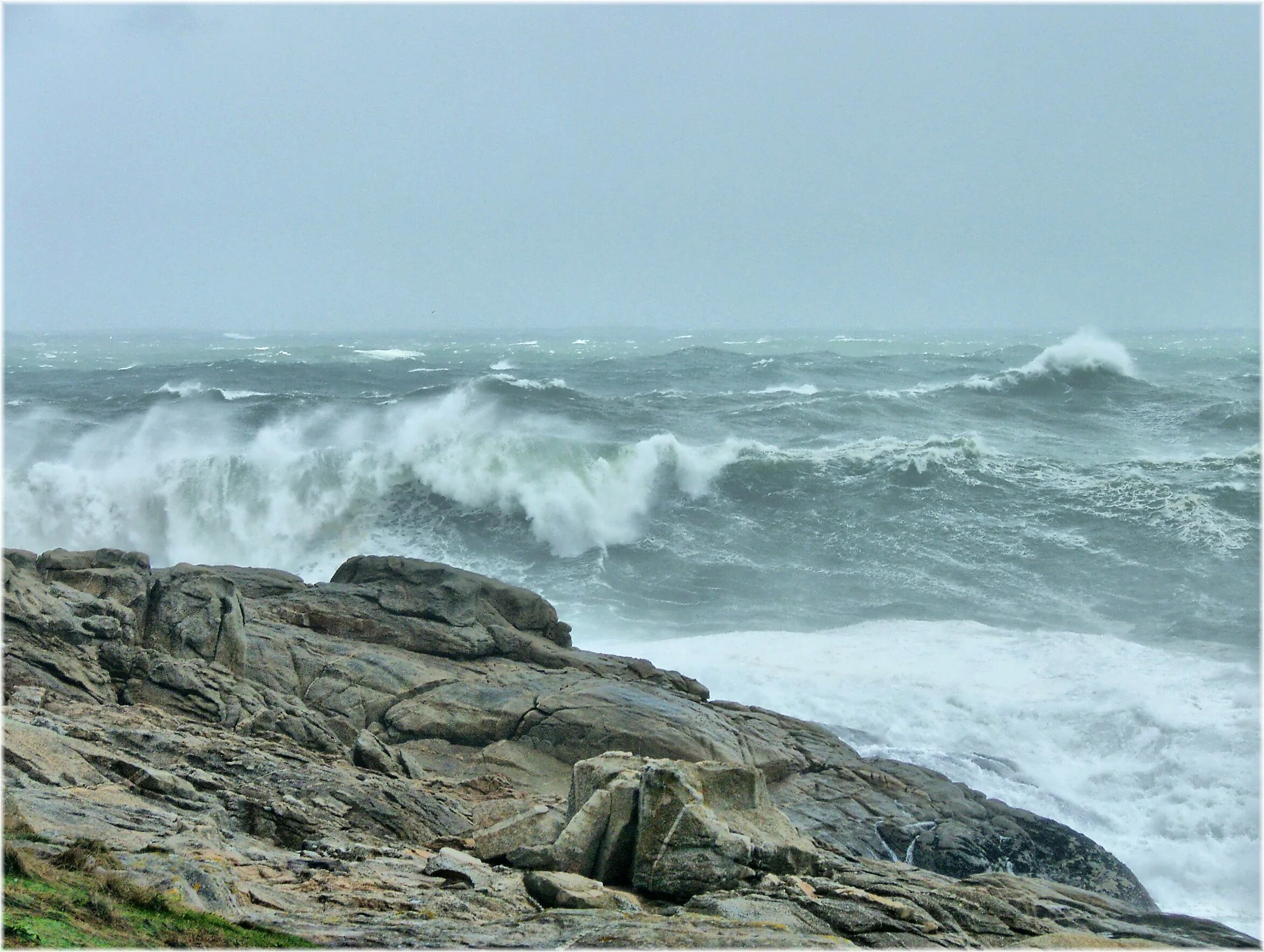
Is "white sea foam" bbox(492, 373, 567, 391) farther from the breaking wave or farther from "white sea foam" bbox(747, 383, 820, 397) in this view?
the breaking wave

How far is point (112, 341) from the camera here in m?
84.8

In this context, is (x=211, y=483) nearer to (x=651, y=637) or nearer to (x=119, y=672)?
(x=651, y=637)

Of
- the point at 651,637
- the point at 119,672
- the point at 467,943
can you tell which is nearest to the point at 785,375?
the point at 651,637

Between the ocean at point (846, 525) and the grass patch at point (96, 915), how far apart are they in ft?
29.3

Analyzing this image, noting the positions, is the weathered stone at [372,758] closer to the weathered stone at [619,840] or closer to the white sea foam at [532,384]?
the weathered stone at [619,840]

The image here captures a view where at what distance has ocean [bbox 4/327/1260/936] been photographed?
518 inches

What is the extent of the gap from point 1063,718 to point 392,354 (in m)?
54.5

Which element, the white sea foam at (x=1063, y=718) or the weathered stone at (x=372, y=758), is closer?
the weathered stone at (x=372, y=758)

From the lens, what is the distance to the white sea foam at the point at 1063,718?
11.1 meters

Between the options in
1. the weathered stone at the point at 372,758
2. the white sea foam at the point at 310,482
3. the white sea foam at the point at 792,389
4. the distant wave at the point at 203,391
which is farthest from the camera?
the white sea foam at the point at 792,389

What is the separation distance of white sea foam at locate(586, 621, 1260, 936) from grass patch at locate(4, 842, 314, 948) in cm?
899

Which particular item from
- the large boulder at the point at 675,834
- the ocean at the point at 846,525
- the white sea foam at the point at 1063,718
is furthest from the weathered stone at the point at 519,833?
the ocean at the point at 846,525

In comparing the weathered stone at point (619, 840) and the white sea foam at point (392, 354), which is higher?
the white sea foam at point (392, 354)

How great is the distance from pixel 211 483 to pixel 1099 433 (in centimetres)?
2665
